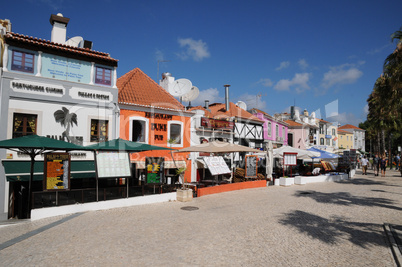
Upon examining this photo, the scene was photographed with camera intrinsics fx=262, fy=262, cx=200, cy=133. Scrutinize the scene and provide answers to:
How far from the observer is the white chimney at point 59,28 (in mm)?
16969

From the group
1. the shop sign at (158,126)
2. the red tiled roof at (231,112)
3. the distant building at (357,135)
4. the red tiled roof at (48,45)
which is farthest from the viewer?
the distant building at (357,135)

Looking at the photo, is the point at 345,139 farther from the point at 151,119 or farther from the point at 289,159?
the point at 151,119

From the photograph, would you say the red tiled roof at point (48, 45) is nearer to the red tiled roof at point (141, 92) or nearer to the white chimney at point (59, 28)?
the white chimney at point (59, 28)

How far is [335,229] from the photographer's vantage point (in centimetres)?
765

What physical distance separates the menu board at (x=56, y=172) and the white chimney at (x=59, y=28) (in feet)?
34.1

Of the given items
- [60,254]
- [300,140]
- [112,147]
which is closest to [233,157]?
[112,147]

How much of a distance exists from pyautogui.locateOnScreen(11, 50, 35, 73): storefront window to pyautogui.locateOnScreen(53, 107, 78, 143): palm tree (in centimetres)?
250

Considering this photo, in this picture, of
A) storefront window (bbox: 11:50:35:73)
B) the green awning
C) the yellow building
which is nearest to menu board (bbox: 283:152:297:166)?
the green awning

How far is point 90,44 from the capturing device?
17.9 m

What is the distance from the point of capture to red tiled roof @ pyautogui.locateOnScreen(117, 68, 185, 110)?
60.7 feet

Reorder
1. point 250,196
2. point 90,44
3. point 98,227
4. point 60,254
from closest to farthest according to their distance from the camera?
1. point 60,254
2. point 98,227
3. point 250,196
4. point 90,44

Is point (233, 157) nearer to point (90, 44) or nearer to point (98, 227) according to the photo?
point (90, 44)

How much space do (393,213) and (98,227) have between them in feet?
33.9

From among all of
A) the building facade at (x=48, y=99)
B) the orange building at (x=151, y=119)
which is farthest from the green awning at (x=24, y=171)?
the orange building at (x=151, y=119)
